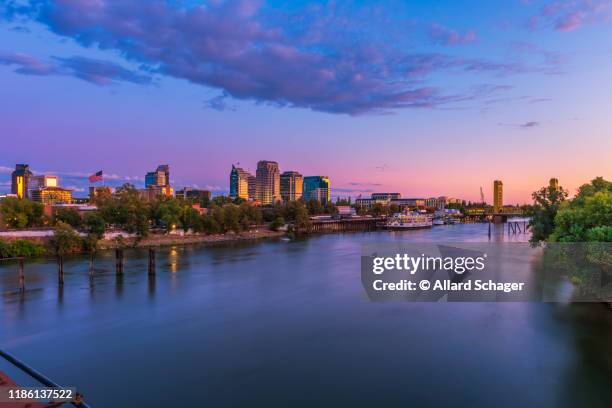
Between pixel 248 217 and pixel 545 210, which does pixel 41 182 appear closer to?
pixel 248 217

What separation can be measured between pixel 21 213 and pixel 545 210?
2319 inches

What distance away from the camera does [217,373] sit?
43.1ft

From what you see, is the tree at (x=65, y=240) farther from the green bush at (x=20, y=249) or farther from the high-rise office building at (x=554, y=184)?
the high-rise office building at (x=554, y=184)

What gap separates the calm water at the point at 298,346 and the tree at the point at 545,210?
7.50m

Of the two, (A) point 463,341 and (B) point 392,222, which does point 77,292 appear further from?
(B) point 392,222

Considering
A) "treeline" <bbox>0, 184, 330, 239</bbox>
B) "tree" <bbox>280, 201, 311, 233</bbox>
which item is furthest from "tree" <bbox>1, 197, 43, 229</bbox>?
"tree" <bbox>280, 201, 311, 233</bbox>

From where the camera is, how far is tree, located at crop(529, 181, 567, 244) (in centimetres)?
2719

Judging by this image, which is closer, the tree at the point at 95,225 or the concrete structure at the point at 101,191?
the tree at the point at 95,225

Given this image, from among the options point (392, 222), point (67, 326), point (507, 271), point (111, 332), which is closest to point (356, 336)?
point (111, 332)

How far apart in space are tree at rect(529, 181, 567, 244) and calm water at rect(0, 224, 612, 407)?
750 cm

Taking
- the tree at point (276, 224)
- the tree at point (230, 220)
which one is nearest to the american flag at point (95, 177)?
the tree at point (230, 220)

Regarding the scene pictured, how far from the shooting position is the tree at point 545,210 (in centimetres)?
2719

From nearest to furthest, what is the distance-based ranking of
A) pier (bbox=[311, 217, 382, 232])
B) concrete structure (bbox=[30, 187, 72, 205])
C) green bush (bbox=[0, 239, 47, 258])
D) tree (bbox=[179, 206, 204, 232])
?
green bush (bbox=[0, 239, 47, 258]) → tree (bbox=[179, 206, 204, 232]) → pier (bbox=[311, 217, 382, 232]) → concrete structure (bbox=[30, 187, 72, 205])

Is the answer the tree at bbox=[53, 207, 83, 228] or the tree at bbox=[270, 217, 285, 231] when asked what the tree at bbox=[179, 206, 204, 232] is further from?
the tree at bbox=[270, 217, 285, 231]
